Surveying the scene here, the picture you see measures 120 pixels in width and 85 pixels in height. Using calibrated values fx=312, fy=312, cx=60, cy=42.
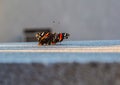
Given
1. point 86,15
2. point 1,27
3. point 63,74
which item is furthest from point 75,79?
point 1,27

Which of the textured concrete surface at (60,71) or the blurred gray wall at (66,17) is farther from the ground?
the textured concrete surface at (60,71)

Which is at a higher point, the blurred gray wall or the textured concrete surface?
the textured concrete surface

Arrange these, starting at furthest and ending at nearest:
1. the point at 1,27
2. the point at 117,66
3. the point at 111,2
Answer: the point at 1,27, the point at 111,2, the point at 117,66

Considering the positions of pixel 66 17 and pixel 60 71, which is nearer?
pixel 60 71

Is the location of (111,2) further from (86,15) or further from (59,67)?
(59,67)

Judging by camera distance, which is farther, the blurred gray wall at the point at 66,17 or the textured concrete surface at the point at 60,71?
the blurred gray wall at the point at 66,17

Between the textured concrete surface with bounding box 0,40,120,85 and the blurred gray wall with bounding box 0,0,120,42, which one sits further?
the blurred gray wall with bounding box 0,0,120,42

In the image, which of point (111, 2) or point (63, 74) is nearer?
point (63, 74)

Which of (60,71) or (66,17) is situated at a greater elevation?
(60,71)
